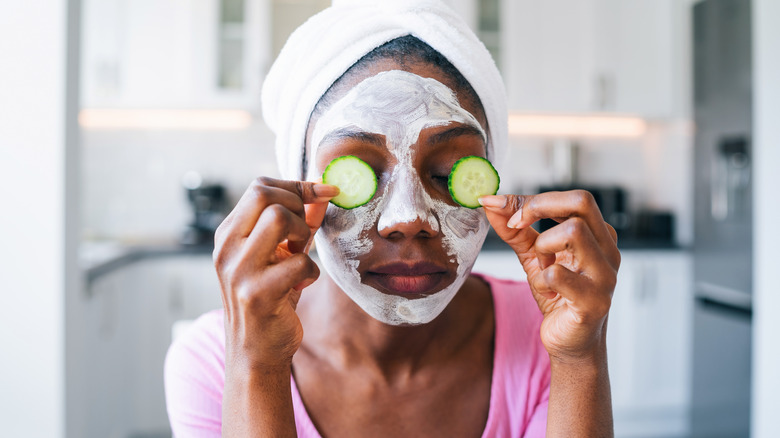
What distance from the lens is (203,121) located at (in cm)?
376

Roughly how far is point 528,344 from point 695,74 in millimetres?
2537

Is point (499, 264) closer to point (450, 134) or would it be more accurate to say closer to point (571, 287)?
point (450, 134)

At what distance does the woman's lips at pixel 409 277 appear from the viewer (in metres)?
0.94

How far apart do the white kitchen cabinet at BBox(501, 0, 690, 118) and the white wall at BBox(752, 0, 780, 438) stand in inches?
63.7

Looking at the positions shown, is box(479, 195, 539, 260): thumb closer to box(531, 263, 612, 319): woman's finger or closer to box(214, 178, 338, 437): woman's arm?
box(531, 263, 612, 319): woman's finger

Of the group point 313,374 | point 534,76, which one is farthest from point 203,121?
point 313,374

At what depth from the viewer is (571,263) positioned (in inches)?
32.2

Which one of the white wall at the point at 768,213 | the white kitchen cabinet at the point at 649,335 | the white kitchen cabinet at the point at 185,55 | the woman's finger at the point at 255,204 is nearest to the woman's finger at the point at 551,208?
the woman's finger at the point at 255,204

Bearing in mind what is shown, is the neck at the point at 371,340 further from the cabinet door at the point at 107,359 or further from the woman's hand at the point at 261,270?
the cabinet door at the point at 107,359

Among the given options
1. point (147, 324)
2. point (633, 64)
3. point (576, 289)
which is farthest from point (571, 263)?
point (633, 64)

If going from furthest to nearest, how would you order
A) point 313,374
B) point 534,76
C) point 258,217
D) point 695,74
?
point 534,76 < point 695,74 < point 313,374 < point 258,217

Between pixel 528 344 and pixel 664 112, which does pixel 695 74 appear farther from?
pixel 528 344

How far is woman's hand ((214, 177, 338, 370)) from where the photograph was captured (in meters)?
0.74

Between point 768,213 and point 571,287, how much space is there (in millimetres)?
1736
